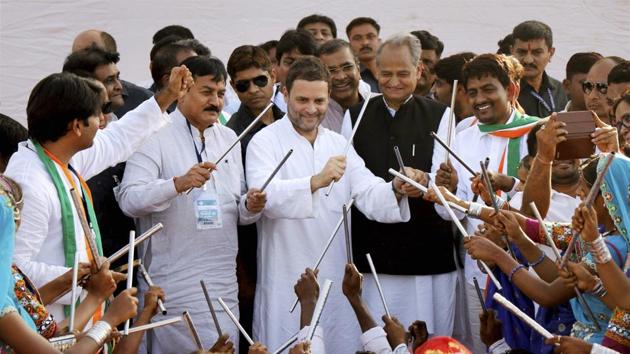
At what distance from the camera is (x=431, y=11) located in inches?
268

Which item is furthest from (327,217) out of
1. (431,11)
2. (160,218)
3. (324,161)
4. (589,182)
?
(431,11)

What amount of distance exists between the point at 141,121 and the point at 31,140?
477 mm

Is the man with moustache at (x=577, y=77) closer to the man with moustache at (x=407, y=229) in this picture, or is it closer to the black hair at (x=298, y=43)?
the man with moustache at (x=407, y=229)

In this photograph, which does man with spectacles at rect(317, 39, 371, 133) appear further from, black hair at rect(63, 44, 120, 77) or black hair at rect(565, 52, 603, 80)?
black hair at rect(565, 52, 603, 80)

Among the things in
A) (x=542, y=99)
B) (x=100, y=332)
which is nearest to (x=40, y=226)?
(x=100, y=332)

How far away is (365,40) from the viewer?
6.32 meters

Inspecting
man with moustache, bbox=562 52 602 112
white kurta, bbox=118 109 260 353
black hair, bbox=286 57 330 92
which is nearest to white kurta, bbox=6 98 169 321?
white kurta, bbox=118 109 260 353

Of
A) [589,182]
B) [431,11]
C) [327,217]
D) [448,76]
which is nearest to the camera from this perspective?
[589,182]

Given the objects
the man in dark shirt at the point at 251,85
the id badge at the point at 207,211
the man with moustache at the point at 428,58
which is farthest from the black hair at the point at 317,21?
the id badge at the point at 207,211

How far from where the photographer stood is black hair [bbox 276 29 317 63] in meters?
5.44

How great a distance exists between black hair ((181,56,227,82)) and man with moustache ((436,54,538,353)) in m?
0.88

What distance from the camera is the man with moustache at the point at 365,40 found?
6219 millimetres

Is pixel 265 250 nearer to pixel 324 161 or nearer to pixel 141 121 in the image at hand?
pixel 324 161

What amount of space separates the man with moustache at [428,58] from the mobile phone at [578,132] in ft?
6.79
